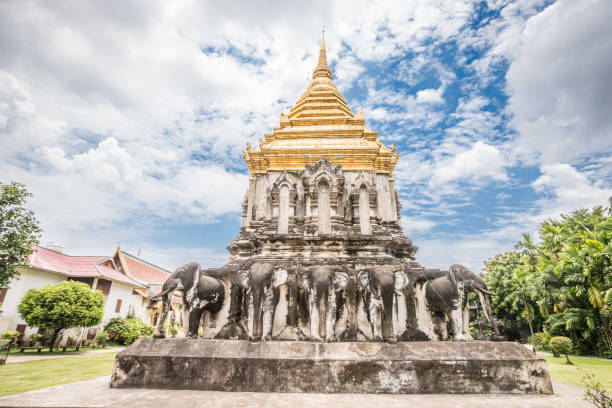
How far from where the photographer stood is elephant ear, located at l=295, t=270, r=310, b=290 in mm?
7762

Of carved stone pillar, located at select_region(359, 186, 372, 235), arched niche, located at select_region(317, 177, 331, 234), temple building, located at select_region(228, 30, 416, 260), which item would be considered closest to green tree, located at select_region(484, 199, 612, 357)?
temple building, located at select_region(228, 30, 416, 260)

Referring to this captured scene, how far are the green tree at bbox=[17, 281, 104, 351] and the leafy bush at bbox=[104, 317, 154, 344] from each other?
20.9ft

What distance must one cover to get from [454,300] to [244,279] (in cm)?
506

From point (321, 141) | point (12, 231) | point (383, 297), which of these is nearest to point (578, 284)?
point (321, 141)

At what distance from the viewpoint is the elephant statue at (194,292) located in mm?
7421

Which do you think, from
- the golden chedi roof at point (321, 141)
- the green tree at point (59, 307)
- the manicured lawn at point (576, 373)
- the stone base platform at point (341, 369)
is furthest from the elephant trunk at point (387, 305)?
the green tree at point (59, 307)

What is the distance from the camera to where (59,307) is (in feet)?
66.5

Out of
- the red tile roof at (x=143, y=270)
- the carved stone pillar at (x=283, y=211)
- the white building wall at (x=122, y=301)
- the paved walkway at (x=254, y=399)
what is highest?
the red tile roof at (x=143, y=270)

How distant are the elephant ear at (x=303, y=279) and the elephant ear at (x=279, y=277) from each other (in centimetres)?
34

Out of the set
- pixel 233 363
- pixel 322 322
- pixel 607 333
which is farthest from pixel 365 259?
pixel 607 333

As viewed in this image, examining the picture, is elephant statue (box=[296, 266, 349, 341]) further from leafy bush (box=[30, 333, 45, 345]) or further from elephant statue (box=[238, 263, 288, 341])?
leafy bush (box=[30, 333, 45, 345])

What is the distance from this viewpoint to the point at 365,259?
32.4ft

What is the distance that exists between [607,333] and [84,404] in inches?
1056

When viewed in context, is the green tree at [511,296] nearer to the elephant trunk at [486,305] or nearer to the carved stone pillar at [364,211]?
the carved stone pillar at [364,211]
